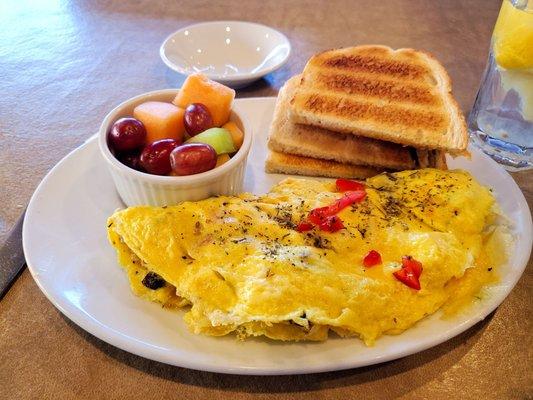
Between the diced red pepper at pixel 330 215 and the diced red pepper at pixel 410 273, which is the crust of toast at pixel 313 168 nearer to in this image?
the diced red pepper at pixel 330 215

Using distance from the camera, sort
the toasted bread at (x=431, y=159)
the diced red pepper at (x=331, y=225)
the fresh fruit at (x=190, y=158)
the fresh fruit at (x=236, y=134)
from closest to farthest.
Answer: the diced red pepper at (x=331, y=225) → the fresh fruit at (x=190, y=158) → the fresh fruit at (x=236, y=134) → the toasted bread at (x=431, y=159)

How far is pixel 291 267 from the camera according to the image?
1.31 meters

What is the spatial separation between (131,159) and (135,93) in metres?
1.14

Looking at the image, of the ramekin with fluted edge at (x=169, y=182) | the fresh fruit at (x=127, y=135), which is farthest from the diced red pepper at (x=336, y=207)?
the fresh fruit at (x=127, y=135)

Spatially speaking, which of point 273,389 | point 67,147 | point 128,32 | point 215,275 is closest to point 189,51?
point 128,32

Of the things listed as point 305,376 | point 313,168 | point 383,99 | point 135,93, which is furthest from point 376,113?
point 135,93

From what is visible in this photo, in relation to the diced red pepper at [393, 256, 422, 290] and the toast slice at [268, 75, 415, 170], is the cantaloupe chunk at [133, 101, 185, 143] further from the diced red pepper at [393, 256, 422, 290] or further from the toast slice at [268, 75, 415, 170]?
the diced red pepper at [393, 256, 422, 290]

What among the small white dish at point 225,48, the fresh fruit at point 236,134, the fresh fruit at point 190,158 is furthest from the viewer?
the small white dish at point 225,48

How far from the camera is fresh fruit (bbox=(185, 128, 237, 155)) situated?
1.69 meters

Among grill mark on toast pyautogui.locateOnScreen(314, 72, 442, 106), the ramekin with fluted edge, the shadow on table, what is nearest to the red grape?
the ramekin with fluted edge

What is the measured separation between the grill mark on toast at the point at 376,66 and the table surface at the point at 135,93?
1.67ft

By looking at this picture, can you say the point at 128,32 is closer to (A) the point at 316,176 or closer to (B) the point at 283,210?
(A) the point at 316,176

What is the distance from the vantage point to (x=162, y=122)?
1760 mm

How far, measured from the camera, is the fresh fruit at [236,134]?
1.82 metres
